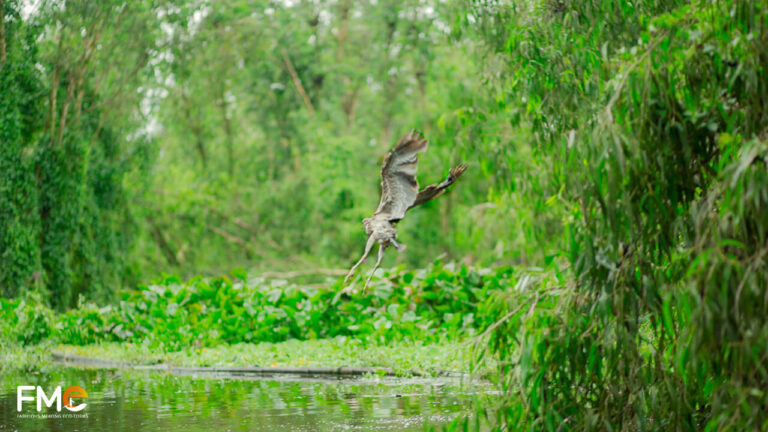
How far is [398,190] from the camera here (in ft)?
22.2

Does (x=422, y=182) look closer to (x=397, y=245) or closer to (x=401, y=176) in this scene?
(x=401, y=176)

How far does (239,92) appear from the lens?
119 feet

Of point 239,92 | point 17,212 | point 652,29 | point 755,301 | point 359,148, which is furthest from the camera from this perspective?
point 239,92

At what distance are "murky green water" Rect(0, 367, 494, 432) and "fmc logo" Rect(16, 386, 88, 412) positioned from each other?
0.08m

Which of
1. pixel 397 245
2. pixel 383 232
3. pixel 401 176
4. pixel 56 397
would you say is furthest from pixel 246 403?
pixel 401 176

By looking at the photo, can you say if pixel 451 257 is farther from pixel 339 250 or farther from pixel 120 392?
pixel 120 392

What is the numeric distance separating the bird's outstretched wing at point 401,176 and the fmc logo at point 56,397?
14.3 ft

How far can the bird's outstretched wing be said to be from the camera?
6.70 m

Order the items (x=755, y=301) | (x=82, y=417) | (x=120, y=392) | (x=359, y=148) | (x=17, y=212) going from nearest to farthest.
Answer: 1. (x=755, y=301)
2. (x=82, y=417)
3. (x=120, y=392)
4. (x=17, y=212)
5. (x=359, y=148)

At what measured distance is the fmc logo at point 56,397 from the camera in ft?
30.6

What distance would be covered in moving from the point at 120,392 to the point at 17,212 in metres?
10.4

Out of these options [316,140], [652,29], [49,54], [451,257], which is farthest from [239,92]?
[652,29]

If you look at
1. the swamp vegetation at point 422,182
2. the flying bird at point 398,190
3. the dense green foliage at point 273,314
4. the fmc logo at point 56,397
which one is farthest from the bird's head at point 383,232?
the dense green foliage at point 273,314

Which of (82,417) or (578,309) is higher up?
(578,309)
